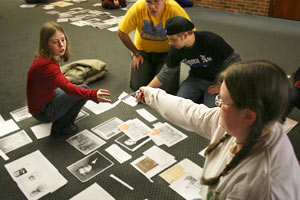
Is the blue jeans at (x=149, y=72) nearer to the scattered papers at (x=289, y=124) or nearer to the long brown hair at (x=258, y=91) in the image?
the scattered papers at (x=289, y=124)

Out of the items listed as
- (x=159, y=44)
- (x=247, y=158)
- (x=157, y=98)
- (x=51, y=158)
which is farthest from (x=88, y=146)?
(x=247, y=158)

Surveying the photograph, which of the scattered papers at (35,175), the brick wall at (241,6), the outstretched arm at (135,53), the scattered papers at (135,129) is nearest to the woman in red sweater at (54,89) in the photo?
the scattered papers at (35,175)

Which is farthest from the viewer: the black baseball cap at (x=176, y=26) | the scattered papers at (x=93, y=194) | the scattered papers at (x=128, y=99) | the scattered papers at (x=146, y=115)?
the scattered papers at (x=128, y=99)

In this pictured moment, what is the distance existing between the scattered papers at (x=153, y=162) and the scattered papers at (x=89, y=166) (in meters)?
0.20

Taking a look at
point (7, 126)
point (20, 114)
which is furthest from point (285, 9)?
point (7, 126)

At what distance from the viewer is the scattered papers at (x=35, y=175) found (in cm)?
175

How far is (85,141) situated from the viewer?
2.17m

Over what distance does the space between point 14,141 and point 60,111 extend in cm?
44

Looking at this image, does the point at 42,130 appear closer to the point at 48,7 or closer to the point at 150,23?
the point at 150,23

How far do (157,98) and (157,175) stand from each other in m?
0.67

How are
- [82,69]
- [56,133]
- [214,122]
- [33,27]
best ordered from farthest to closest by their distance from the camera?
1. [33,27]
2. [82,69]
3. [56,133]
4. [214,122]

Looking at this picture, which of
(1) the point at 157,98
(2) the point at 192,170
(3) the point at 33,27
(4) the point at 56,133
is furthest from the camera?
(3) the point at 33,27

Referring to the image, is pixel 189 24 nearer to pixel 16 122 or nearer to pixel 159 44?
pixel 159 44

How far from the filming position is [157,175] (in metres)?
1.85
